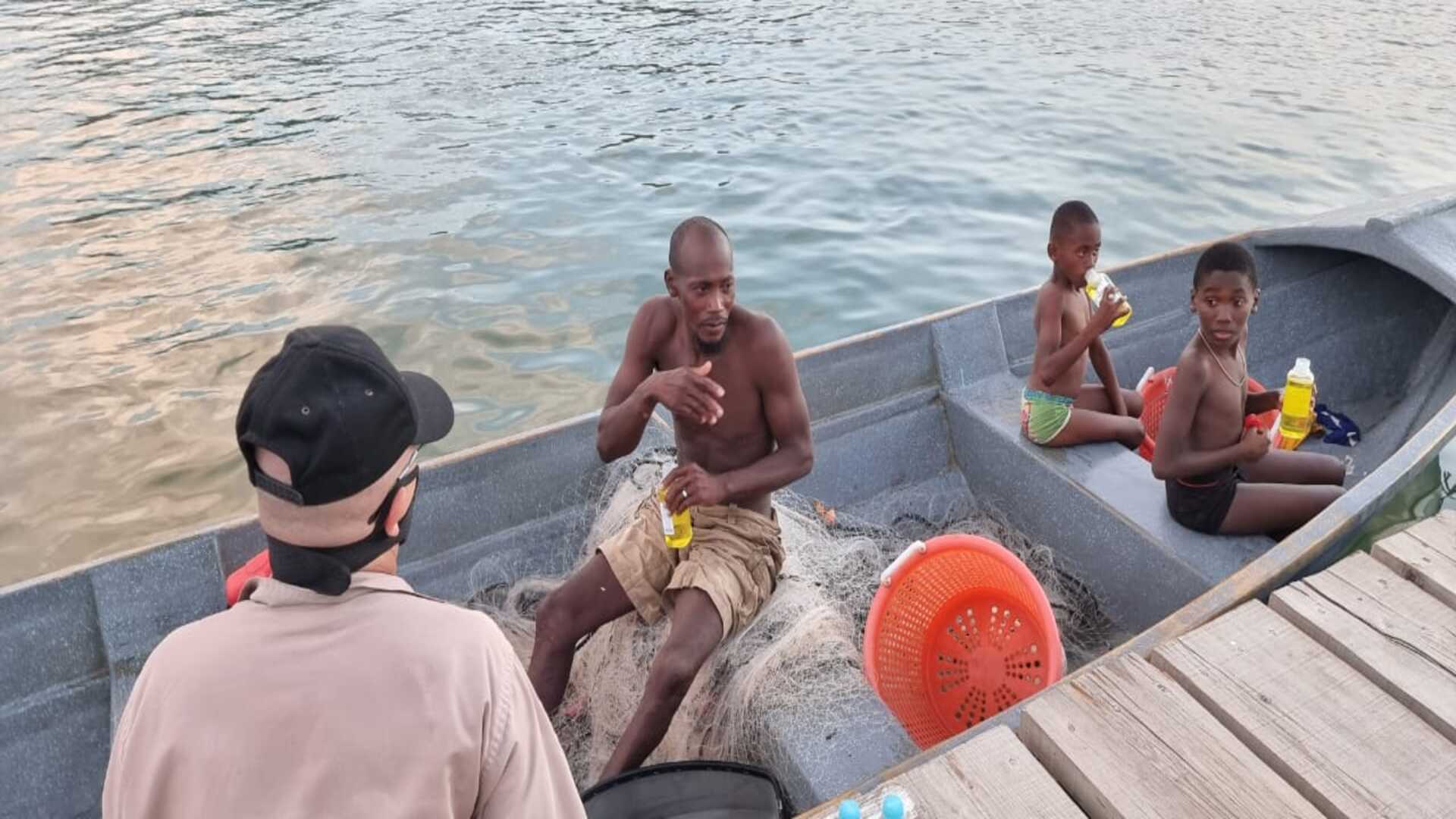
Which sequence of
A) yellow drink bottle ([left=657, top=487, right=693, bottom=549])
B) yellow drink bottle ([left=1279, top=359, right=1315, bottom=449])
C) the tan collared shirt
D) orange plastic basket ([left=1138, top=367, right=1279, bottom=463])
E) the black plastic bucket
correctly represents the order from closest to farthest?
the tan collared shirt
the black plastic bucket
yellow drink bottle ([left=657, top=487, right=693, bottom=549])
yellow drink bottle ([left=1279, top=359, right=1315, bottom=449])
orange plastic basket ([left=1138, top=367, right=1279, bottom=463])

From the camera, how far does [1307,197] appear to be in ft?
35.2

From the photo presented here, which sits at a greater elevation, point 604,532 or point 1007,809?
point 1007,809

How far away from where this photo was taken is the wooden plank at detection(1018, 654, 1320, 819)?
241cm

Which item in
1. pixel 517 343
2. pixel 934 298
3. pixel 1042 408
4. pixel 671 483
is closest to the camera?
pixel 671 483

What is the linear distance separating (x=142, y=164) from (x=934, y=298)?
8911 mm

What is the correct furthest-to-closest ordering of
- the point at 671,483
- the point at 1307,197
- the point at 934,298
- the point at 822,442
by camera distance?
the point at 1307,197, the point at 934,298, the point at 822,442, the point at 671,483

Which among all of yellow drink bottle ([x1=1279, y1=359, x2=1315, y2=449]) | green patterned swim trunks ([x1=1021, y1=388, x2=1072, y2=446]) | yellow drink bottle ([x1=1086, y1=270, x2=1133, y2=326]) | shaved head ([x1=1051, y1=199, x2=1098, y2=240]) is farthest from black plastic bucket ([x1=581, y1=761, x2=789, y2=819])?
yellow drink bottle ([x1=1279, y1=359, x2=1315, y2=449])

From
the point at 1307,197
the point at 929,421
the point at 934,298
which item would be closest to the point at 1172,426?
the point at 929,421

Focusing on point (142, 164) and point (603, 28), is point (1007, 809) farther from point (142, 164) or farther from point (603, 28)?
point (603, 28)

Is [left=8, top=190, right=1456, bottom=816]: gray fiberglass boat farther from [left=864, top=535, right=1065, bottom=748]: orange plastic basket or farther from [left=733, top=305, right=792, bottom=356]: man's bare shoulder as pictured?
[left=733, top=305, right=792, bottom=356]: man's bare shoulder

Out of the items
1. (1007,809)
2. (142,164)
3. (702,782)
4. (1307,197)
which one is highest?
(1007,809)

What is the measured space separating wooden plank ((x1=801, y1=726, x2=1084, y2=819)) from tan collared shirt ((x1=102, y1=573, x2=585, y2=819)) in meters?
1.15

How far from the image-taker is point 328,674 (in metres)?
1.42

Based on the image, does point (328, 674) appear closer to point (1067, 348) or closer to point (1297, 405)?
point (1067, 348)
